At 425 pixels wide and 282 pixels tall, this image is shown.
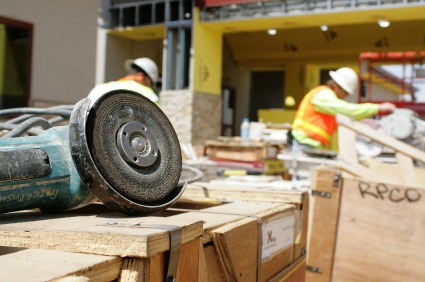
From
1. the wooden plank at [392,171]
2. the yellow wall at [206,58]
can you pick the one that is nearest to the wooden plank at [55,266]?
the wooden plank at [392,171]

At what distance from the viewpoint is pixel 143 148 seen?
5.74ft

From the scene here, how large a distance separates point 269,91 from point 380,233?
25.7 m

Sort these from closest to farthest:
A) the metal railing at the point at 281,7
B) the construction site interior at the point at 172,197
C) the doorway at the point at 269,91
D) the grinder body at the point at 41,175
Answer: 1. the construction site interior at the point at 172,197
2. the grinder body at the point at 41,175
3. the metal railing at the point at 281,7
4. the doorway at the point at 269,91

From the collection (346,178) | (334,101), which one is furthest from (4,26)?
(346,178)

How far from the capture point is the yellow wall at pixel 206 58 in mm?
14430

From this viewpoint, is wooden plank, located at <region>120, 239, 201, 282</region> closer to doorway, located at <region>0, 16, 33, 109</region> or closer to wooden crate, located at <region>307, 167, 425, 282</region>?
wooden crate, located at <region>307, 167, 425, 282</region>

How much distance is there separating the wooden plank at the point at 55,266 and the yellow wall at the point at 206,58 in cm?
1326

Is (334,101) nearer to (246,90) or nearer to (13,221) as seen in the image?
(13,221)

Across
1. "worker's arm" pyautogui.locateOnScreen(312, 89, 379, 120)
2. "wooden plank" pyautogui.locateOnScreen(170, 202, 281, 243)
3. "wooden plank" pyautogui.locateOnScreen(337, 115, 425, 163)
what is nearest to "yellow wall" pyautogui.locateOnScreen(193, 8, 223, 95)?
"worker's arm" pyautogui.locateOnScreen(312, 89, 379, 120)

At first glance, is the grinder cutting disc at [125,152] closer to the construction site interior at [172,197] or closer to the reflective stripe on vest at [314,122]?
the construction site interior at [172,197]

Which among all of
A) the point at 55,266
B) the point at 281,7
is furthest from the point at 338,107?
the point at 281,7

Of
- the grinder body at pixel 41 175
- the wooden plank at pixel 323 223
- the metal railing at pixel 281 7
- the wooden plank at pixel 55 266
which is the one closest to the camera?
the wooden plank at pixel 55 266

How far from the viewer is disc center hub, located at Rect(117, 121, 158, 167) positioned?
1.68m

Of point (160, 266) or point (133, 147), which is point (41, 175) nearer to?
point (133, 147)
